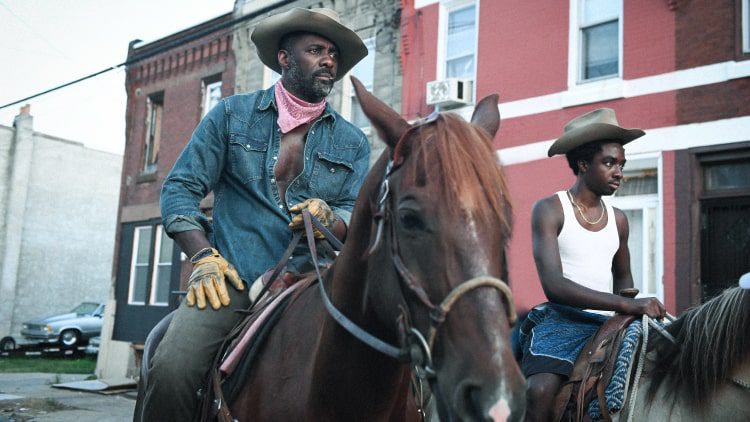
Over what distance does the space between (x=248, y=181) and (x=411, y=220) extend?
1472mm

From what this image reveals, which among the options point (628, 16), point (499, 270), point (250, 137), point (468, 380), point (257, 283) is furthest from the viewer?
point (628, 16)

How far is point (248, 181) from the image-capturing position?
10.3 feet

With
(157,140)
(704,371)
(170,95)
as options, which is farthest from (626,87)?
(157,140)

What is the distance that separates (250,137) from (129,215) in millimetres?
17203

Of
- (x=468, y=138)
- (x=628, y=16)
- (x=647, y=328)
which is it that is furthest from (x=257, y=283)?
(x=628, y=16)

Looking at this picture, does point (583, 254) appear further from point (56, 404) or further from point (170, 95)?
point (170, 95)

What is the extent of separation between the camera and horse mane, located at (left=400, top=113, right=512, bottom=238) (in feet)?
5.82

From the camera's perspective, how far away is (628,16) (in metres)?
10.1

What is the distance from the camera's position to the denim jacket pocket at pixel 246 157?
3.14 meters

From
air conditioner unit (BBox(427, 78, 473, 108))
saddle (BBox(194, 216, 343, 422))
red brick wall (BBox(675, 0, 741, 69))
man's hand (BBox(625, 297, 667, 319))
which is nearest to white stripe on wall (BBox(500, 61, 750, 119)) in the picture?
red brick wall (BBox(675, 0, 741, 69))

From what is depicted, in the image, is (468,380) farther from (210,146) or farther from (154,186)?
(154,186)

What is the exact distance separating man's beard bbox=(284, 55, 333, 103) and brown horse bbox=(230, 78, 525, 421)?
3.45 feet

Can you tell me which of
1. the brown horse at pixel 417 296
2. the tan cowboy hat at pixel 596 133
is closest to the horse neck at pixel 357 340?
the brown horse at pixel 417 296

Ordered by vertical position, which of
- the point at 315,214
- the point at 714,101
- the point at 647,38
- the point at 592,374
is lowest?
the point at 592,374
